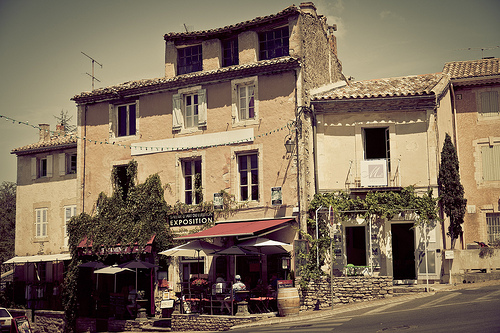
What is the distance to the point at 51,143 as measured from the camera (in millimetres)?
30250

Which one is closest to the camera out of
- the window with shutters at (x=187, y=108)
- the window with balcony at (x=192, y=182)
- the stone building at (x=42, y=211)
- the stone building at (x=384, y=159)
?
the stone building at (x=384, y=159)

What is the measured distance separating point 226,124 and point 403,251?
312 inches

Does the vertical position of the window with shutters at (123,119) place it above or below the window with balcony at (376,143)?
above

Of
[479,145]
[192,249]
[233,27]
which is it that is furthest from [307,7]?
[192,249]

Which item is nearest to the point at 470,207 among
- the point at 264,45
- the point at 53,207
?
the point at 264,45

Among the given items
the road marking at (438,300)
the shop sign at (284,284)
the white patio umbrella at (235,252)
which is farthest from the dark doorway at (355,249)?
the road marking at (438,300)

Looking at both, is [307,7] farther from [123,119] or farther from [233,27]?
[123,119]

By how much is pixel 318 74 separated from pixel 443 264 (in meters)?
8.61

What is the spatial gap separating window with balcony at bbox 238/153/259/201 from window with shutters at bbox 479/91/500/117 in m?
10.1

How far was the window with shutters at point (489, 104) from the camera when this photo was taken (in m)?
25.5

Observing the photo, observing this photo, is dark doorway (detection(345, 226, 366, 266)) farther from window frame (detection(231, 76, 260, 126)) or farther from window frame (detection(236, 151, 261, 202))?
window frame (detection(231, 76, 260, 126))

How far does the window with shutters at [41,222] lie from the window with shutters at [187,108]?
10.0 m

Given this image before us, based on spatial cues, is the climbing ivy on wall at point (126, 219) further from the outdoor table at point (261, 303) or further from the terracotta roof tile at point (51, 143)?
the terracotta roof tile at point (51, 143)

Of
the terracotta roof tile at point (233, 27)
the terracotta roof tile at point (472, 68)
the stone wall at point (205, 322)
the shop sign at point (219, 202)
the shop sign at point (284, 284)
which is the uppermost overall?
the terracotta roof tile at point (233, 27)
